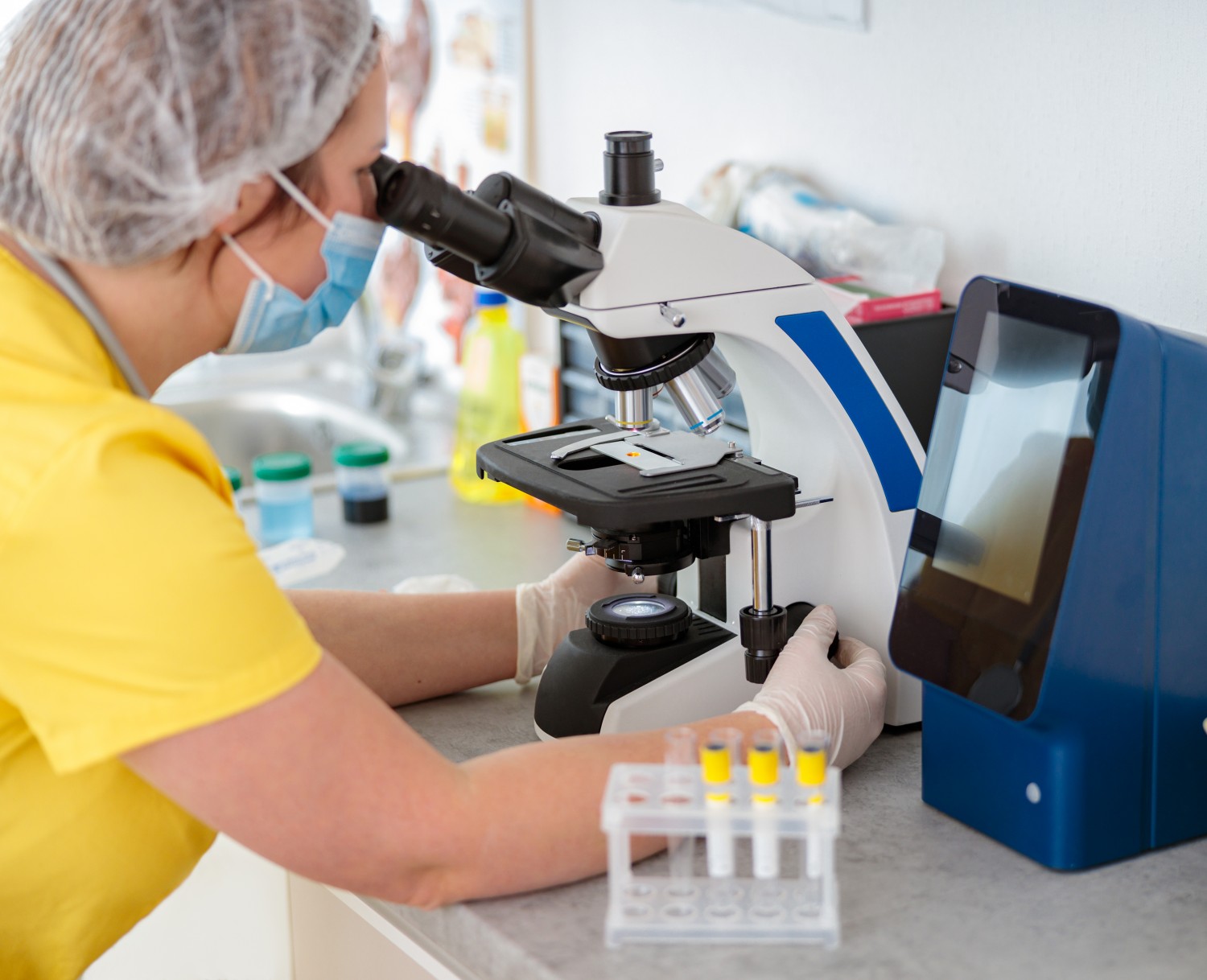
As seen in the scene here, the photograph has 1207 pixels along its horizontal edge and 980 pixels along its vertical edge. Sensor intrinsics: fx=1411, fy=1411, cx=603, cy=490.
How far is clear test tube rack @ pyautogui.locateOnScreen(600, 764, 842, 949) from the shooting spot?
0.88 m

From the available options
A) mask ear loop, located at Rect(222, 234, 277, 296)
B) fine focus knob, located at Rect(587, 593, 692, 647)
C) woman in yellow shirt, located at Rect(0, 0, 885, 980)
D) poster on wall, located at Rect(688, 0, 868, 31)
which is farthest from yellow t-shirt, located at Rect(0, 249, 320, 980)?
poster on wall, located at Rect(688, 0, 868, 31)

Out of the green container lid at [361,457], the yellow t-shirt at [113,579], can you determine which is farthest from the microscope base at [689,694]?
the green container lid at [361,457]

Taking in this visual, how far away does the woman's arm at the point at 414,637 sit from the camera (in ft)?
4.23

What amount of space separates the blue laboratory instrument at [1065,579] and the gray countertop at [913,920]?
0.03m

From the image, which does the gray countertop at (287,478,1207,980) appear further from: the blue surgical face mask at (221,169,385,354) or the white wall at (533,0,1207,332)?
the white wall at (533,0,1207,332)

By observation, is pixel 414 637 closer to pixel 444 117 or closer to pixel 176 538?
pixel 176 538

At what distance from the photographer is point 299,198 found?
0.99m

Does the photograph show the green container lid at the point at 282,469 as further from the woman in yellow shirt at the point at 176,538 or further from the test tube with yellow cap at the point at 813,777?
the test tube with yellow cap at the point at 813,777

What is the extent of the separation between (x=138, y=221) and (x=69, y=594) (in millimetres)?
249

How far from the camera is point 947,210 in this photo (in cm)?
164

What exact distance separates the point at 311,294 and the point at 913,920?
0.62 meters

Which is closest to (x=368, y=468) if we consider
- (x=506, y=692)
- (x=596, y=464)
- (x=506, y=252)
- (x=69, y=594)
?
(x=506, y=692)

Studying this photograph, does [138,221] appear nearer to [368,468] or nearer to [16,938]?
[16,938]

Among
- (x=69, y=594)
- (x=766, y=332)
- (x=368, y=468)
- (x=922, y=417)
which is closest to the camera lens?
(x=69, y=594)
